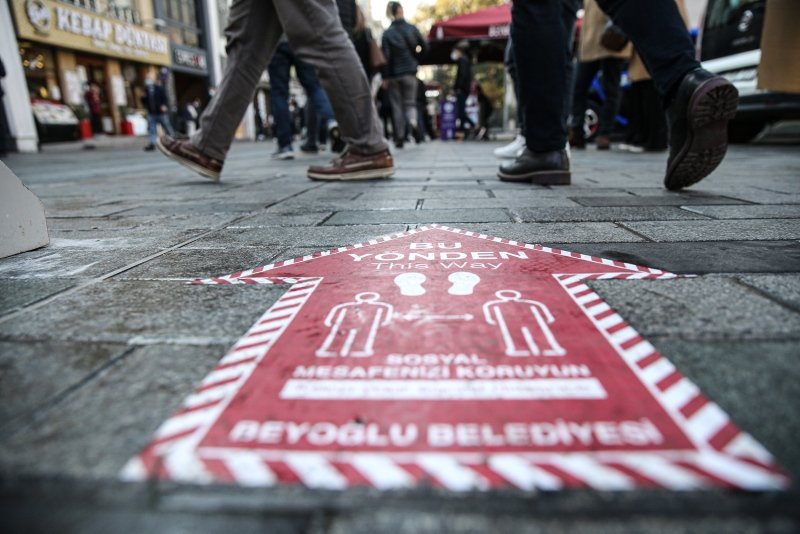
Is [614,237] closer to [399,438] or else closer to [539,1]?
[399,438]

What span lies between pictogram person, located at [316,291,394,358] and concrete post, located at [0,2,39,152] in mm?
12865

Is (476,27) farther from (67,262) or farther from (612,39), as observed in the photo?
(67,262)

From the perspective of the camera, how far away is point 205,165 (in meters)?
3.37

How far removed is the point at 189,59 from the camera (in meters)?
20.3

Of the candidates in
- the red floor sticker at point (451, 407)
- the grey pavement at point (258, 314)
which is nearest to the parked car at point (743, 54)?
the grey pavement at point (258, 314)

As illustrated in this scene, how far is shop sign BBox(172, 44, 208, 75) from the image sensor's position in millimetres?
19531

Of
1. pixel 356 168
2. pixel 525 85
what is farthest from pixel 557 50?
pixel 356 168

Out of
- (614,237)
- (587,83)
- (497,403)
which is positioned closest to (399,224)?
(614,237)

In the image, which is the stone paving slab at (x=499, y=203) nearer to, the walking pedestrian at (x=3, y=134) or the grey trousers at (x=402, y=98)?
the grey trousers at (x=402, y=98)

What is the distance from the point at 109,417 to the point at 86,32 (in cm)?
1835

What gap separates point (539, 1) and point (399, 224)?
4.99 feet

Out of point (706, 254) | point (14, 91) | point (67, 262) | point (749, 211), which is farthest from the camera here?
point (14, 91)

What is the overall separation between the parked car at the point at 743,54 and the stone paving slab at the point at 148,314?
6.74 m

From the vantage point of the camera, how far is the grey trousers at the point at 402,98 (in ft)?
25.7
